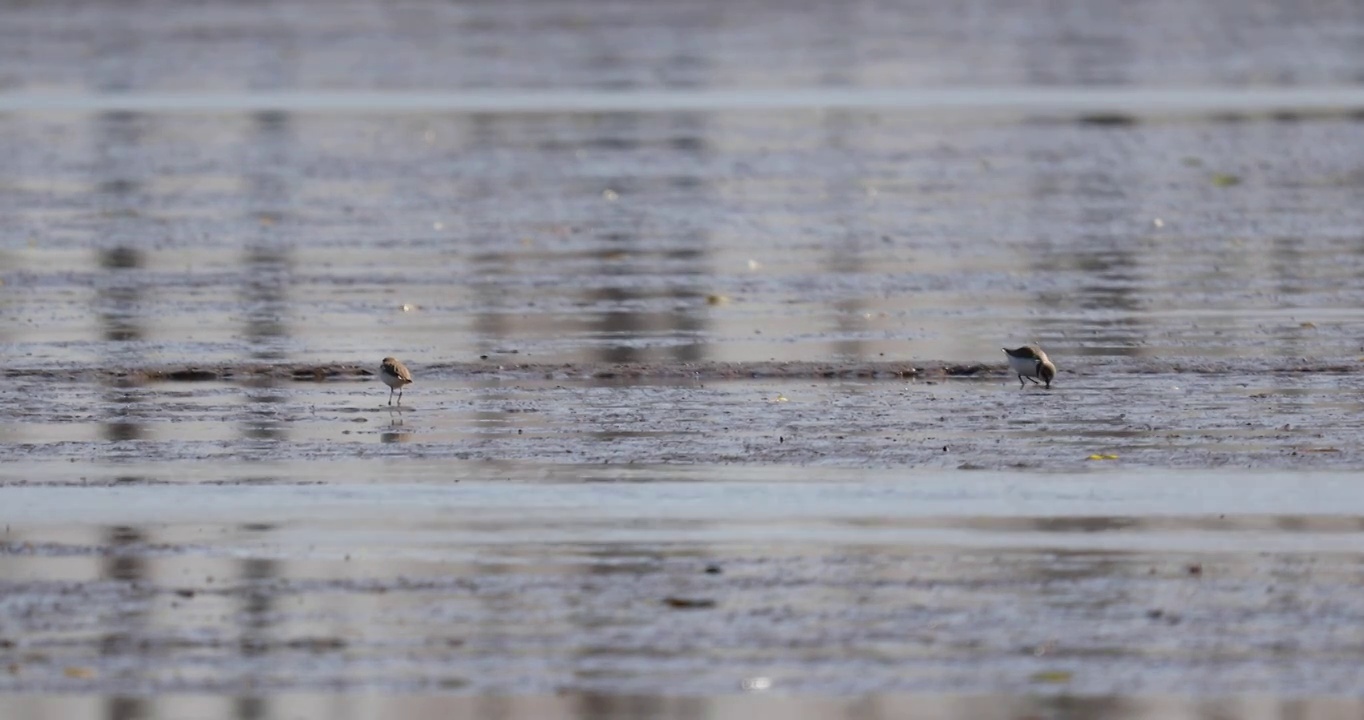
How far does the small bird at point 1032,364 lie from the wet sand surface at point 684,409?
0.18 meters

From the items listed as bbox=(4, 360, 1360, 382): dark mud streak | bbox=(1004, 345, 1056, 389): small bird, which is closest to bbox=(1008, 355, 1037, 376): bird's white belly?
bbox=(1004, 345, 1056, 389): small bird

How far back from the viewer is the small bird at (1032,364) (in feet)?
32.6

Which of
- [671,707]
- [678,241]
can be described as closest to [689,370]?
[678,241]

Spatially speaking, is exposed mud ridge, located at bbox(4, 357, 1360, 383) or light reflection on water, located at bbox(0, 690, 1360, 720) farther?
exposed mud ridge, located at bbox(4, 357, 1360, 383)

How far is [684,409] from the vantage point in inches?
381

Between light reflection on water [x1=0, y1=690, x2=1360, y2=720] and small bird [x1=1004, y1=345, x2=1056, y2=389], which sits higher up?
small bird [x1=1004, y1=345, x2=1056, y2=389]

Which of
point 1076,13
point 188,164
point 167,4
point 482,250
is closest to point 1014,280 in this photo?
point 482,250

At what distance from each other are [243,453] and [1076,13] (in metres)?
24.9

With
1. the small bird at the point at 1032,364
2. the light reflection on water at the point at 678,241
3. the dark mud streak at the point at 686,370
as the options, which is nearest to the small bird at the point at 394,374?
the dark mud streak at the point at 686,370

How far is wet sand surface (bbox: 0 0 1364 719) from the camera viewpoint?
6.55m

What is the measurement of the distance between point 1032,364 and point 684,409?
4.67ft

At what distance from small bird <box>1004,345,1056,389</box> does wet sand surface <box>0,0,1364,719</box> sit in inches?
7.0

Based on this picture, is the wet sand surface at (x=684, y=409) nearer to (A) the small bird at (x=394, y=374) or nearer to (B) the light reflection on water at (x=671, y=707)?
(B) the light reflection on water at (x=671, y=707)

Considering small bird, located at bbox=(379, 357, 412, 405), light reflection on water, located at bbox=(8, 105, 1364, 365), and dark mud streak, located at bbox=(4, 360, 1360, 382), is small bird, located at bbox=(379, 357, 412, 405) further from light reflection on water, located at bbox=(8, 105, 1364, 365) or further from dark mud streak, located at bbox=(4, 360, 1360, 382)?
light reflection on water, located at bbox=(8, 105, 1364, 365)
